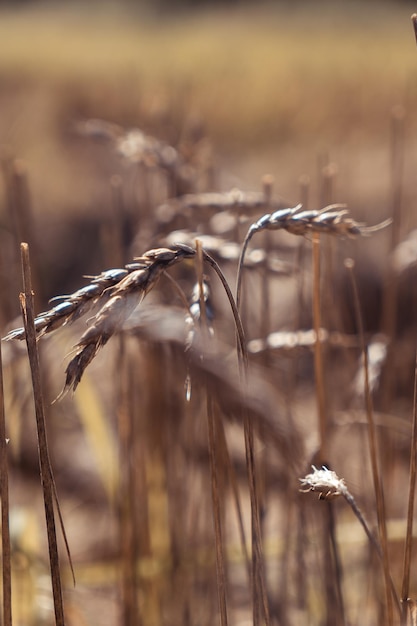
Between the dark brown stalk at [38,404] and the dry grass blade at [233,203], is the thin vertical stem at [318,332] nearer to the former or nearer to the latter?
the dry grass blade at [233,203]

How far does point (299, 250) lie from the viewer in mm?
929

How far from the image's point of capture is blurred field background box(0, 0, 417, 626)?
115cm

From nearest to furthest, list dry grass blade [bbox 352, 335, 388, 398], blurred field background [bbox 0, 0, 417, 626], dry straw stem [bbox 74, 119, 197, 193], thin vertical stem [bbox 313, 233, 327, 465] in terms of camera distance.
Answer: thin vertical stem [bbox 313, 233, 327, 465], dry grass blade [bbox 352, 335, 388, 398], dry straw stem [bbox 74, 119, 197, 193], blurred field background [bbox 0, 0, 417, 626]

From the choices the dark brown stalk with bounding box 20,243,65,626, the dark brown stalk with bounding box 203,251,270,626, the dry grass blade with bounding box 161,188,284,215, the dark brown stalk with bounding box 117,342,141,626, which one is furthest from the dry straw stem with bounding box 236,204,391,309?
the dark brown stalk with bounding box 117,342,141,626

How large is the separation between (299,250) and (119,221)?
291 millimetres

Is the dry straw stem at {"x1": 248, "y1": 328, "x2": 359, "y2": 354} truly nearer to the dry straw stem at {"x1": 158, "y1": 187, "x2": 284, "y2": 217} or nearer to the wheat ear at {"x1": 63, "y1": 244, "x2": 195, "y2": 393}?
the dry straw stem at {"x1": 158, "y1": 187, "x2": 284, "y2": 217}

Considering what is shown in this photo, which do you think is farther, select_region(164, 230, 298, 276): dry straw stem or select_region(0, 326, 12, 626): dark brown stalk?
select_region(164, 230, 298, 276): dry straw stem

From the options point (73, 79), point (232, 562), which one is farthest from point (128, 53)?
point (232, 562)

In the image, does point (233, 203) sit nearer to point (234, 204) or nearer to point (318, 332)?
point (234, 204)

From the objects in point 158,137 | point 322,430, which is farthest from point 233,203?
point 158,137

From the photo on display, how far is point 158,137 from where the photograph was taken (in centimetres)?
135

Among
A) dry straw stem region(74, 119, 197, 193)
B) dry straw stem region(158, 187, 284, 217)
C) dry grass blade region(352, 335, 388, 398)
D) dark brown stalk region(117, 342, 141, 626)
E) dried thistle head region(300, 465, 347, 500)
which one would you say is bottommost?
dark brown stalk region(117, 342, 141, 626)

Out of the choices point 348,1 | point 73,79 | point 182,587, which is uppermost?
point 348,1

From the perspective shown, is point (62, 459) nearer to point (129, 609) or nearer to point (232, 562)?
point (232, 562)
